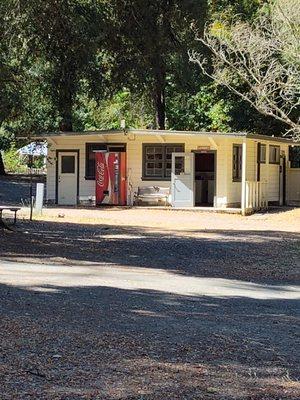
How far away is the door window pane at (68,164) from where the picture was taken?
88.6 ft

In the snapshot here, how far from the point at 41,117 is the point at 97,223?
16746 mm

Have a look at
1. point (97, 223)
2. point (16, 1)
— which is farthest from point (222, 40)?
point (16, 1)

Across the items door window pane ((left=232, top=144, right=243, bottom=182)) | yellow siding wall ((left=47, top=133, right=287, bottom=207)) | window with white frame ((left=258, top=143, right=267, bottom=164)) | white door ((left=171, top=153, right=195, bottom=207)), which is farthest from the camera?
window with white frame ((left=258, top=143, right=267, bottom=164))

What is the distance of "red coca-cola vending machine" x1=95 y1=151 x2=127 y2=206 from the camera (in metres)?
26.0

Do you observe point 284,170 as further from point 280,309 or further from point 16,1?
point 280,309

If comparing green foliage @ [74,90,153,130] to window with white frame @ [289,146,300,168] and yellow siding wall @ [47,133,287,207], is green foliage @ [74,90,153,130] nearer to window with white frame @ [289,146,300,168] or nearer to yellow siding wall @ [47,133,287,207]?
window with white frame @ [289,146,300,168]

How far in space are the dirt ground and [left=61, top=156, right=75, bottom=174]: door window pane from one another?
10.7 meters

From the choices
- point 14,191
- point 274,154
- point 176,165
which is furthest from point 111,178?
point 14,191

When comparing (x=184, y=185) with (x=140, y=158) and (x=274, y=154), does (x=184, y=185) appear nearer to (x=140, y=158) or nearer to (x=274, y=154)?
(x=140, y=158)

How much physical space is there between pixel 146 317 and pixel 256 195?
18.9m

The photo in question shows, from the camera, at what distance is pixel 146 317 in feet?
24.6

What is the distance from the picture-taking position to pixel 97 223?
1959cm

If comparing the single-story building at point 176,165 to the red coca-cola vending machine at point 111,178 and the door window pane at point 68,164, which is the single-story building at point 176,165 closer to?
the door window pane at point 68,164

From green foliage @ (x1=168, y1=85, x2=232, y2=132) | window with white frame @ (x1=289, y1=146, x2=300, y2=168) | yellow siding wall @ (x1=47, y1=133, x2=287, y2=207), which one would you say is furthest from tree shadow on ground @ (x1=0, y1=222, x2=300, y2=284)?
green foliage @ (x1=168, y1=85, x2=232, y2=132)
